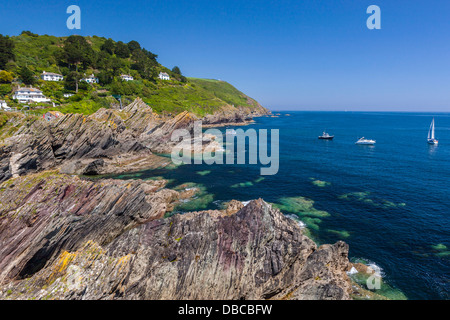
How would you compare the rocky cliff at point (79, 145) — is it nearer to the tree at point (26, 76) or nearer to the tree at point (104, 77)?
the tree at point (26, 76)

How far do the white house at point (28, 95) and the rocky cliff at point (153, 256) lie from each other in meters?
87.8

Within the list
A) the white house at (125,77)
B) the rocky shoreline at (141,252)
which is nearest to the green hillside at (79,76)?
the white house at (125,77)

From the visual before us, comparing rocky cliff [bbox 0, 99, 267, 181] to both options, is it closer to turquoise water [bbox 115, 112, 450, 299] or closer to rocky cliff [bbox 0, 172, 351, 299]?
turquoise water [bbox 115, 112, 450, 299]

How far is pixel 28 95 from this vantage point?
9250cm

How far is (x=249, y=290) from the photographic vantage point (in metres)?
22.2

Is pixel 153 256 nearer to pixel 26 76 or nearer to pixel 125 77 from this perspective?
pixel 26 76

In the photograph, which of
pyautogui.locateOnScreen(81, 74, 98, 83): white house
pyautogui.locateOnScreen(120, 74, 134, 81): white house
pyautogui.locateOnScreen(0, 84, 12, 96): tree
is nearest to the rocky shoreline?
pyautogui.locateOnScreen(0, 84, 12, 96): tree

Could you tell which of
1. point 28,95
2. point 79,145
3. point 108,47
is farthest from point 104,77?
point 79,145

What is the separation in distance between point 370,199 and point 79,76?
496 ft

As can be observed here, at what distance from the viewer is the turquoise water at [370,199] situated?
29.7 m

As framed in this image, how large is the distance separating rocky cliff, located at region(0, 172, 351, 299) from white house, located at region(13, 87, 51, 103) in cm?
8782
